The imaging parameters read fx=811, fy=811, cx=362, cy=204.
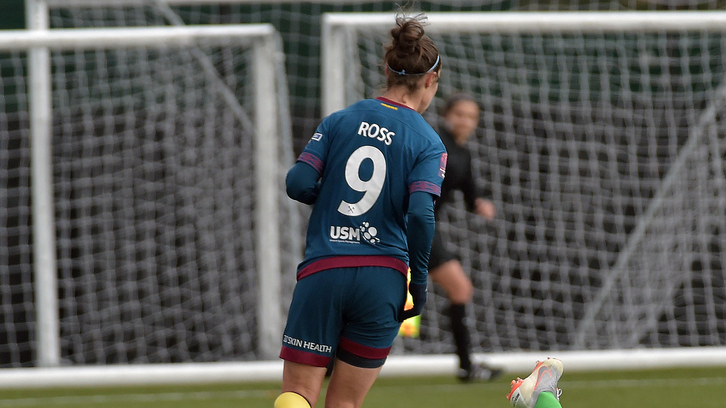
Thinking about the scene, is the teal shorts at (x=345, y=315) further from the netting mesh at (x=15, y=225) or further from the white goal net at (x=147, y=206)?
the netting mesh at (x=15, y=225)

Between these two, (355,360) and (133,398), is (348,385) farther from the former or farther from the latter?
(133,398)

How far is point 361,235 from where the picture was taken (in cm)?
265

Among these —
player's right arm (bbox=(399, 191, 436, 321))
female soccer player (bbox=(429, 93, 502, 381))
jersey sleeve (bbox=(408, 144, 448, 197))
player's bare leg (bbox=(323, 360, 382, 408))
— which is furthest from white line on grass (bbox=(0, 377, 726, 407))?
jersey sleeve (bbox=(408, 144, 448, 197))

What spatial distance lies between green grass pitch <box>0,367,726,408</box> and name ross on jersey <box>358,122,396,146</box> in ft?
7.83

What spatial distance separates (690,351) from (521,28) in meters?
2.57

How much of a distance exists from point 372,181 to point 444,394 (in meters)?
2.70

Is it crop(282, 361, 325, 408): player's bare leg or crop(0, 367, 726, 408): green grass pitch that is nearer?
crop(282, 361, 325, 408): player's bare leg

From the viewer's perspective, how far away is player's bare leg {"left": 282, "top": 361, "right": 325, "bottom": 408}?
2.68 metres

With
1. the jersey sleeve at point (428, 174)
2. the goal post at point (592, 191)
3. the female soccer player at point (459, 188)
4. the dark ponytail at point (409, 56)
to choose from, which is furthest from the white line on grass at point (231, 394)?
the dark ponytail at point (409, 56)

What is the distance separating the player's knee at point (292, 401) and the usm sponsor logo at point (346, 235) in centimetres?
52

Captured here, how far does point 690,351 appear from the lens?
226 inches

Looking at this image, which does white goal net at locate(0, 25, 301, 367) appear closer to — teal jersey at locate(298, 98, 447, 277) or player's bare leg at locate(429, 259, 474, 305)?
player's bare leg at locate(429, 259, 474, 305)

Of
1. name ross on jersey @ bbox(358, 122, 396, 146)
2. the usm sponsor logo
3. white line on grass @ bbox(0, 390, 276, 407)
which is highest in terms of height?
name ross on jersey @ bbox(358, 122, 396, 146)

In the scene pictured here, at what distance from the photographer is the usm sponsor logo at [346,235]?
2.65m
